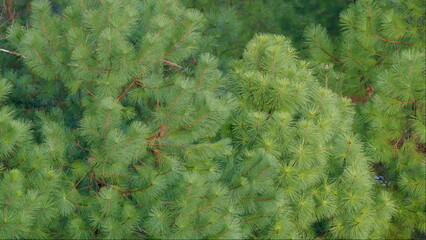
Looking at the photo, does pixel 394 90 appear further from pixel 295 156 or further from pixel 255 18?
pixel 255 18

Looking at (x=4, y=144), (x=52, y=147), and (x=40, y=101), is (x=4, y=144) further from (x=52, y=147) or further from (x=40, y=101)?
(x=40, y=101)

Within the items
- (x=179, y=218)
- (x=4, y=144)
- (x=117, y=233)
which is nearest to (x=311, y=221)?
(x=179, y=218)

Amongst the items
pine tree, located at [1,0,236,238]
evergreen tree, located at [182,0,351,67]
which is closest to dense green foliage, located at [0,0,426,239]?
pine tree, located at [1,0,236,238]

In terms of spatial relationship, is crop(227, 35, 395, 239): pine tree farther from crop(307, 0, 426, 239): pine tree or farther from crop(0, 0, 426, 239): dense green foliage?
crop(307, 0, 426, 239): pine tree

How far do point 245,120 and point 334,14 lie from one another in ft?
13.7

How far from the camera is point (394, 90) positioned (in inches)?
247

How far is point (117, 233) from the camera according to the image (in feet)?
15.9

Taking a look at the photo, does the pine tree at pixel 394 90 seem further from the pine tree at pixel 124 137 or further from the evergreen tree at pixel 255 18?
the pine tree at pixel 124 137

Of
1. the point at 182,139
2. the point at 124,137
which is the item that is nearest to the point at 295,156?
the point at 182,139

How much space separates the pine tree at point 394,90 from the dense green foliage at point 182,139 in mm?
20

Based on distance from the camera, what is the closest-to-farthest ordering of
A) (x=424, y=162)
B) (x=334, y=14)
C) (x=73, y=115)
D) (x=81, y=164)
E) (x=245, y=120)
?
1. (x=81, y=164)
2. (x=245, y=120)
3. (x=73, y=115)
4. (x=424, y=162)
5. (x=334, y=14)

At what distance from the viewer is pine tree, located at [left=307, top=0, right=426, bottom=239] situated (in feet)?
20.6

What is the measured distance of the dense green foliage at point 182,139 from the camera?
15.9ft

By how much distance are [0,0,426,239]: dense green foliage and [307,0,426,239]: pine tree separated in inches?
0.8
